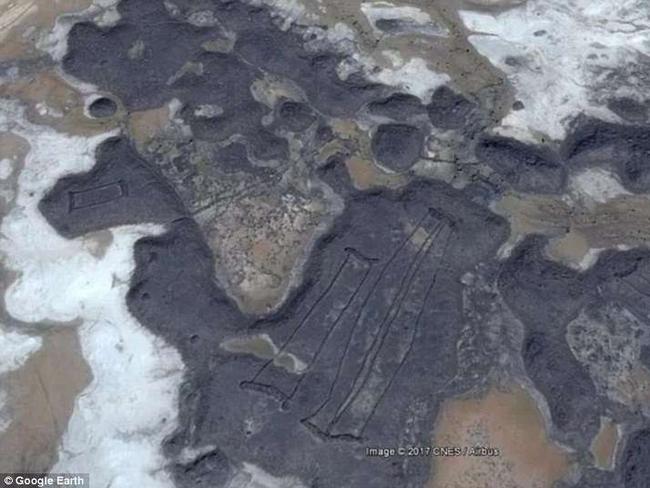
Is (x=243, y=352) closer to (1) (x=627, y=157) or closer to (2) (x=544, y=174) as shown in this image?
(2) (x=544, y=174)

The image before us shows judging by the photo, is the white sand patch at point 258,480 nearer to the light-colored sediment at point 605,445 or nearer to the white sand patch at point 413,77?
the light-colored sediment at point 605,445

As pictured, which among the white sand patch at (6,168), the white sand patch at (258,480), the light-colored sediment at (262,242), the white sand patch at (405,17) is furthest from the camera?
the white sand patch at (405,17)

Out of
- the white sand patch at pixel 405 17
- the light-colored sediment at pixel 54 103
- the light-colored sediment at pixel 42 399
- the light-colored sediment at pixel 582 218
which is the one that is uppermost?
the light-colored sediment at pixel 54 103

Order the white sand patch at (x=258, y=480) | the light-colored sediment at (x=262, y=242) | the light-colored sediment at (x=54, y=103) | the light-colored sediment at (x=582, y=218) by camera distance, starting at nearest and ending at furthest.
Answer: the white sand patch at (x=258, y=480)
the light-colored sediment at (x=262, y=242)
the light-colored sediment at (x=582, y=218)
the light-colored sediment at (x=54, y=103)

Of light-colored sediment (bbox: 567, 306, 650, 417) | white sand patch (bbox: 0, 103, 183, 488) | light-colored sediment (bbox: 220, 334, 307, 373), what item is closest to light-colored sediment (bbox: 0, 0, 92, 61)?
white sand patch (bbox: 0, 103, 183, 488)

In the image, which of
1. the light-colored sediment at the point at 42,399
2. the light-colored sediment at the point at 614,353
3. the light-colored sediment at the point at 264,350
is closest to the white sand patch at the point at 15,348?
the light-colored sediment at the point at 42,399

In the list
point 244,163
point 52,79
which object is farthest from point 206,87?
point 52,79

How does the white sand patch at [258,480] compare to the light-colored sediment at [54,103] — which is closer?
the white sand patch at [258,480]

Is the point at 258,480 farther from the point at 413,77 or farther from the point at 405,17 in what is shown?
the point at 405,17

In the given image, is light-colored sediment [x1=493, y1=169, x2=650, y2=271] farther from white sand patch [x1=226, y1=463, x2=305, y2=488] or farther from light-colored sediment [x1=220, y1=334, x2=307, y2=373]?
white sand patch [x1=226, y1=463, x2=305, y2=488]
